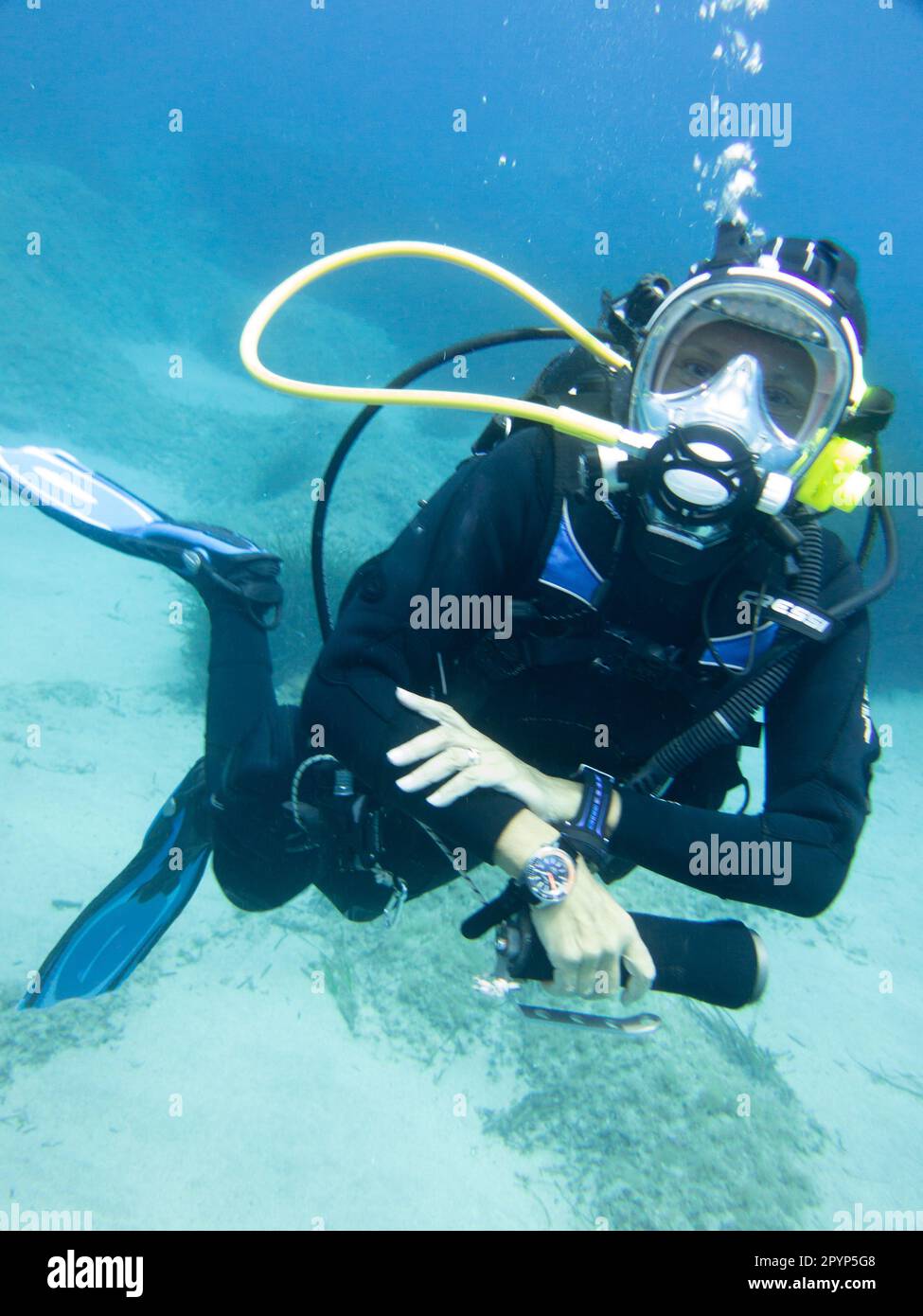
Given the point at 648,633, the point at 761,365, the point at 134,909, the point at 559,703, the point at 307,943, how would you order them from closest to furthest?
the point at 761,365 < the point at 648,633 < the point at 559,703 < the point at 134,909 < the point at 307,943

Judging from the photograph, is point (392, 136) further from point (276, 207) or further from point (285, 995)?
point (285, 995)

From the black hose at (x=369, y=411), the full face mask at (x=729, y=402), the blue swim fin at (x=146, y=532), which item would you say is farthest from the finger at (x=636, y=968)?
the blue swim fin at (x=146, y=532)

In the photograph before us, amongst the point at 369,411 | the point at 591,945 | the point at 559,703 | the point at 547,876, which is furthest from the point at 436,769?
the point at 369,411

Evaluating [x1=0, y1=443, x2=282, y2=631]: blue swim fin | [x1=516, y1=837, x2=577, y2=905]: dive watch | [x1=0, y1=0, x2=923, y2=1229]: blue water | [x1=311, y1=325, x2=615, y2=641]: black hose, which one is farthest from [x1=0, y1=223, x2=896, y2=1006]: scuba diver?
[x1=0, y1=0, x2=923, y2=1229]: blue water

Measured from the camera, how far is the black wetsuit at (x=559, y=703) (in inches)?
82.0

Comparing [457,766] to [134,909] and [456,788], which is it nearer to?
[456,788]

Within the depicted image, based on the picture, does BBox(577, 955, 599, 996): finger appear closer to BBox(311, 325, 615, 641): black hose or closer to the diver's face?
BBox(311, 325, 615, 641): black hose

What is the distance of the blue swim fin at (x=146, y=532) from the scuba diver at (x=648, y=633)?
170 cm

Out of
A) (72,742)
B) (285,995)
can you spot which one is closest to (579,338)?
(285,995)

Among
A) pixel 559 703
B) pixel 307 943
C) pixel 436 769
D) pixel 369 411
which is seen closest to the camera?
pixel 436 769

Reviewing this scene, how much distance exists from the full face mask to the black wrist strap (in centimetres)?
68

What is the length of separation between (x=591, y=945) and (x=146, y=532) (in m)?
3.43

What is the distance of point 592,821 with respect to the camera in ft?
6.87

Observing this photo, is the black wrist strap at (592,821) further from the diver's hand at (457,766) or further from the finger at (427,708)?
the finger at (427,708)
